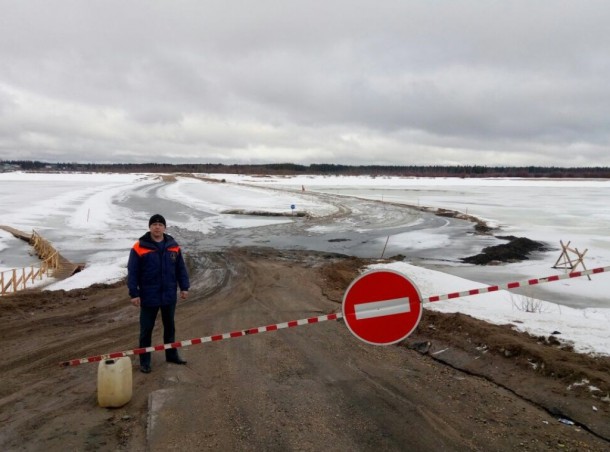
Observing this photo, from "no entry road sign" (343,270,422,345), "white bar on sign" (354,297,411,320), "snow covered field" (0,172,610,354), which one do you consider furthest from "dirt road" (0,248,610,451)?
"snow covered field" (0,172,610,354)

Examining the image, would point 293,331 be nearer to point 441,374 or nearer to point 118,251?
point 441,374

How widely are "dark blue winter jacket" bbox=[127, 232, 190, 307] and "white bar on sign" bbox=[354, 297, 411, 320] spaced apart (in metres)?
2.39

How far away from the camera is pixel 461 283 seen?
11.9 meters

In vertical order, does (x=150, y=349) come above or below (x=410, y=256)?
above

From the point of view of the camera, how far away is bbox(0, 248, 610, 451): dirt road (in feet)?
13.5

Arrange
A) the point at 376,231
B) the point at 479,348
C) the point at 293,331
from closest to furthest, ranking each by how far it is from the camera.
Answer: the point at 479,348
the point at 293,331
the point at 376,231

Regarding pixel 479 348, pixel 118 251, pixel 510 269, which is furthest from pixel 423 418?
pixel 118 251

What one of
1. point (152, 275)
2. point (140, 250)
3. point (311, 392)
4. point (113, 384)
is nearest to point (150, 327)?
point (152, 275)

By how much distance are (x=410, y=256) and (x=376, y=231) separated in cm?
752

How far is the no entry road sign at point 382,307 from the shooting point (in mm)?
4773

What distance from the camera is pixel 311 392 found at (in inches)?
199

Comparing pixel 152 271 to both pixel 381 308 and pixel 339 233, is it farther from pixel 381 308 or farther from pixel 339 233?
pixel 339 233

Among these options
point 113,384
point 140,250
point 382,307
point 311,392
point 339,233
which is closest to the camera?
point 113,384

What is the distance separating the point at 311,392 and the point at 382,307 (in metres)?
1.23
